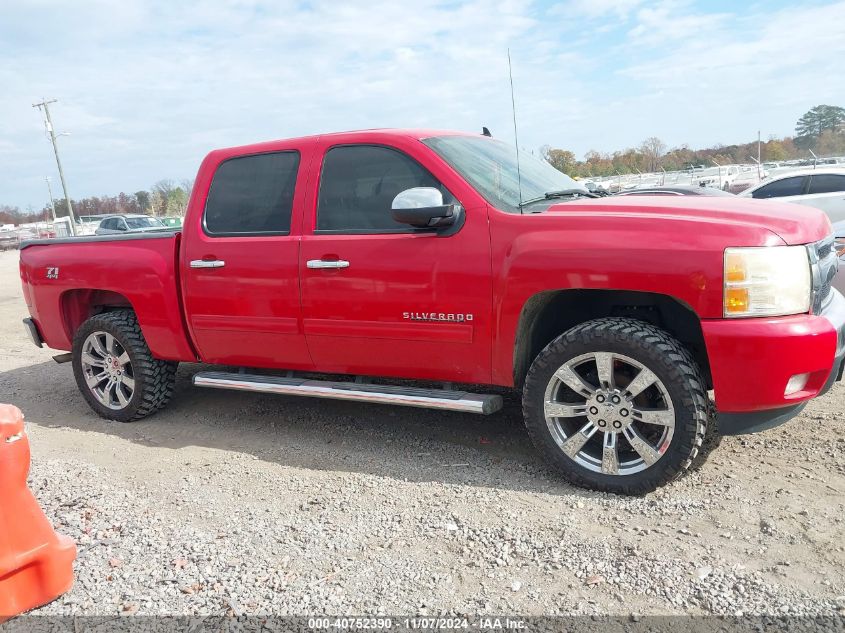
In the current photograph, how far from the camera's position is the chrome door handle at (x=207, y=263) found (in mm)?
4445

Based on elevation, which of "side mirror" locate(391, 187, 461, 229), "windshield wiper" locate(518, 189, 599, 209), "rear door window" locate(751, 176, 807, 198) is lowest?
"rear door window" locate(751, 176, 807, 198)

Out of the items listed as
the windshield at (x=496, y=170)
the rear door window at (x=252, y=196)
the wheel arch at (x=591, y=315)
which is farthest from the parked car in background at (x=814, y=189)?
the rear door window at (x=252, y=196)

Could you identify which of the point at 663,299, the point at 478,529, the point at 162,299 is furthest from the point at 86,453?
the point at 663,299

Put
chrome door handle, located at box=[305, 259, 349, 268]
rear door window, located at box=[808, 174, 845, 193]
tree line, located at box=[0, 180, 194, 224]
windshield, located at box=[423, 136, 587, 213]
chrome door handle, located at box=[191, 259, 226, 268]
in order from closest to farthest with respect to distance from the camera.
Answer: windshield, located at box=[423, 136, 587, 213] < chrome door handle, located at box=[305, 259, 349, 268] < chrome door handle, located at box=[191, 259, 226, 268] < rear door window, located at box=[808, 174, 845, 193] < tree line, located at box=[0, 180, 194, 224]

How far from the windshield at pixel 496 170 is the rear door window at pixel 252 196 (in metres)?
1.00

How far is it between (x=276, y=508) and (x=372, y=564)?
31.5 inches

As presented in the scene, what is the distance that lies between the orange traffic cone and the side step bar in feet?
5.50

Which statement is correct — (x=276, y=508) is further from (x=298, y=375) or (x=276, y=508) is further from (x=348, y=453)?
(x=298, y=375)

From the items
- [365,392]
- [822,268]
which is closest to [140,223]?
[365,392]

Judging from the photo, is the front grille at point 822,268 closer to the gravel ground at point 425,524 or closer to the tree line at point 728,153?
the gravel ground at point 425,524

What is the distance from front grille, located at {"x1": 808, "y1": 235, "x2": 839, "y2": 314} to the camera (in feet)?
10.5

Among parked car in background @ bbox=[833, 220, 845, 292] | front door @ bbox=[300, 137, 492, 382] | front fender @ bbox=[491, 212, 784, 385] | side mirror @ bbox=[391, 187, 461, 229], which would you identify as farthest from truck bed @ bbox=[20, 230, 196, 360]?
parked car in background @ bbox=[833, 220, 845, 292]

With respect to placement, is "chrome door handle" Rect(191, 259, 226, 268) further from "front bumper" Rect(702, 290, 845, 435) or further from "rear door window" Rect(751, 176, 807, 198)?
"rear door window" Rect(751, 176, 807, 198)

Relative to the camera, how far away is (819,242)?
333cm
